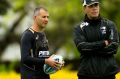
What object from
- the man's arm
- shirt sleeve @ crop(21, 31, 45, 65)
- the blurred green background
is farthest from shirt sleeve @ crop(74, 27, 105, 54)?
the blurred green background

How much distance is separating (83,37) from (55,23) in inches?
528

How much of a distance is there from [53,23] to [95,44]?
1376 cm

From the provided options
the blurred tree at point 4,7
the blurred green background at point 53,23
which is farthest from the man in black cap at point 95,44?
the blurred tree at point 4,7

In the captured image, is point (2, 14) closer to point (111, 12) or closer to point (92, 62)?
point (111, 12)

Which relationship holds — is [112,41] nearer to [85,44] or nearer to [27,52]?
[85,44]

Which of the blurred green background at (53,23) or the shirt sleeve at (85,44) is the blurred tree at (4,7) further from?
the shirt sleeve at (85,44)

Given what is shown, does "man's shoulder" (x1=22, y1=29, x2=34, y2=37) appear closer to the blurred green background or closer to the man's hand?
the man's hand

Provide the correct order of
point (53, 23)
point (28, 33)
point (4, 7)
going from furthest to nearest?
point (4, 7) → point (53, 23) → point (28, 33)

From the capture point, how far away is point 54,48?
74.4 ft

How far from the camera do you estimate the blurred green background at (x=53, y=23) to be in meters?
20.8

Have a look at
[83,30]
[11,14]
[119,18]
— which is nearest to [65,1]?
[119,18]

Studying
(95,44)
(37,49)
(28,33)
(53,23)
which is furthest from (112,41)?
(53,23)

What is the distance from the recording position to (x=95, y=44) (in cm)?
862

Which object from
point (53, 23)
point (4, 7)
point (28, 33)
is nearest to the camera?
point (28, 33)
